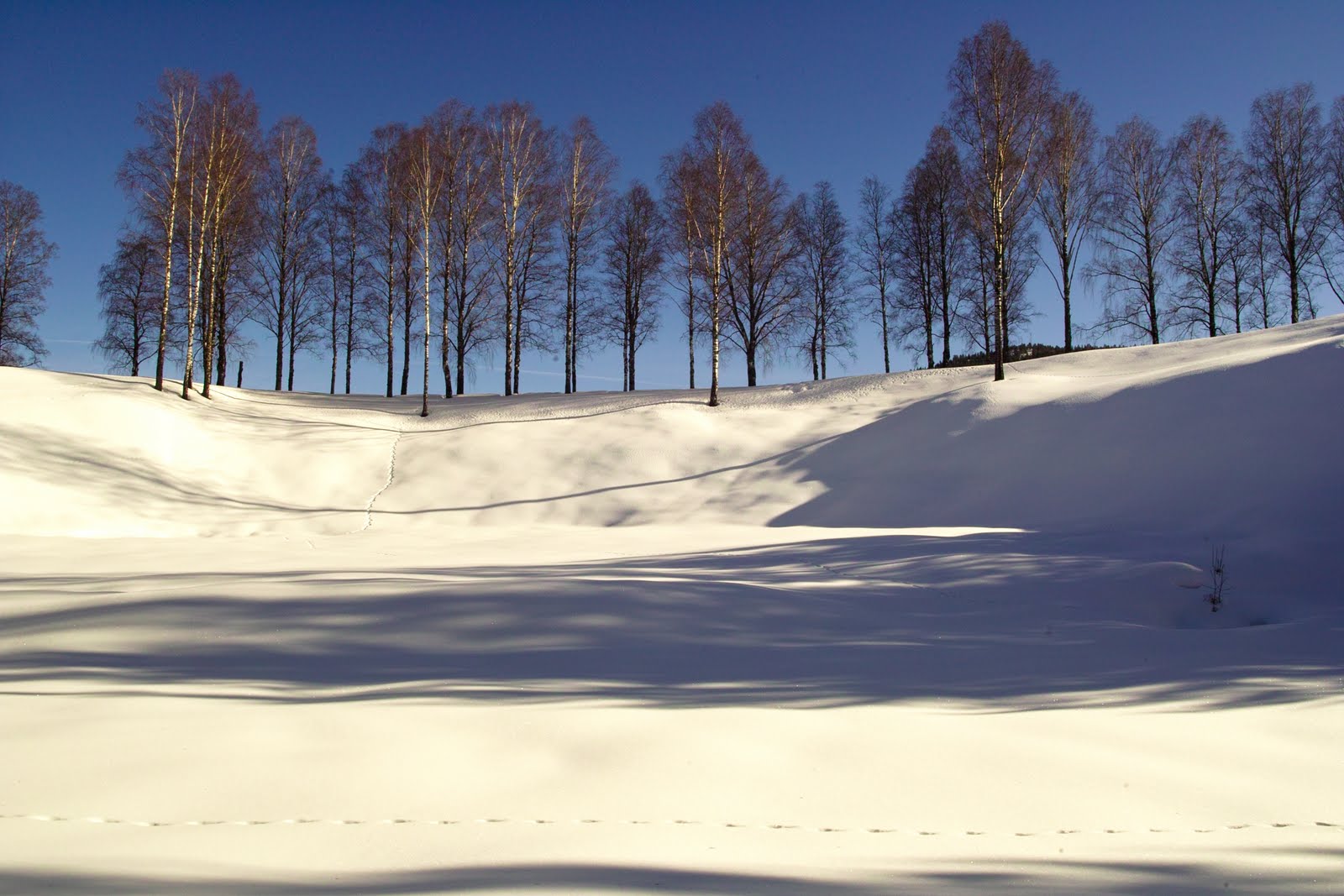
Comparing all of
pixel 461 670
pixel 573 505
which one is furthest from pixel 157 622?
pixel 573 505

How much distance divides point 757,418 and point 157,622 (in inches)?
655

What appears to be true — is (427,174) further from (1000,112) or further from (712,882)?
(712,882)

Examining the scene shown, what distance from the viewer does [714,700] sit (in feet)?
12.6

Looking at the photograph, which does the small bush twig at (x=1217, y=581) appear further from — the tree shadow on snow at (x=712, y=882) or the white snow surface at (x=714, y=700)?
the tree shadow on snow at (x=712, y=882)

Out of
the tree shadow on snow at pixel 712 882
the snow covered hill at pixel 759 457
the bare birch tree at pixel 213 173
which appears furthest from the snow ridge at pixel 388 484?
the tree shadow on snow at pixel 712 882

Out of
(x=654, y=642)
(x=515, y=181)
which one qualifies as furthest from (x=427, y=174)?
(x=654, y=642)

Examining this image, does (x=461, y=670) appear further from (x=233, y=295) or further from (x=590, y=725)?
(x=233, y=295)

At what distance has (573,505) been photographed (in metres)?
15.3

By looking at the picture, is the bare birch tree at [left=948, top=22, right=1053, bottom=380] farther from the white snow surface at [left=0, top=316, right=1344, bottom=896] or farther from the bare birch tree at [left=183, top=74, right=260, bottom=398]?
the bare birch tree at [left=183, top=74, right=260, bottom=398]

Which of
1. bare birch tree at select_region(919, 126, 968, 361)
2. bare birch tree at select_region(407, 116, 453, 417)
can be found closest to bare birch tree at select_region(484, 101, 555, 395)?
bare birch tree at select_region(407, 116, 453, 417)

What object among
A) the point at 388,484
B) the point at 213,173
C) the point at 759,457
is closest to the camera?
the point at 388,484

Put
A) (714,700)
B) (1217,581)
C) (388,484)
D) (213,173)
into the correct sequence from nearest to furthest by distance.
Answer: (714,700) → (1217,581) → (388,484) → (213,173)

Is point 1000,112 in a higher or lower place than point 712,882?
higher

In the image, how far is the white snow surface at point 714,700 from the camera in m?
2.28
